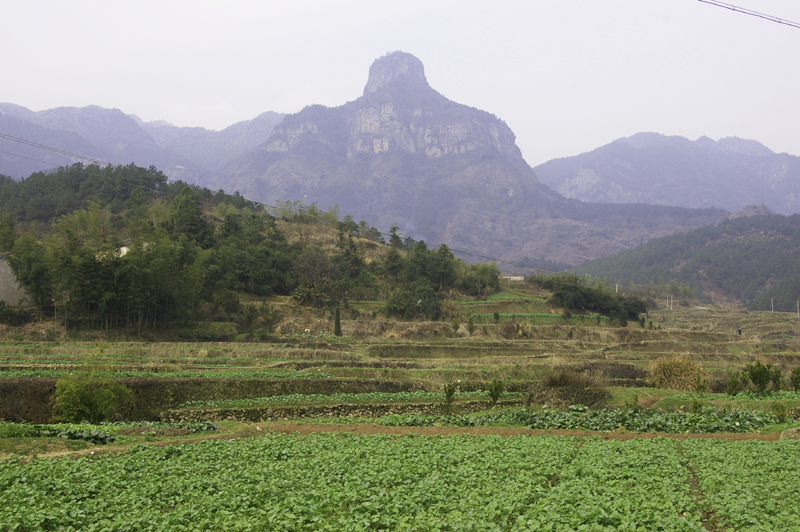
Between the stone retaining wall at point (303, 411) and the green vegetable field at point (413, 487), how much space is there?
751 centimetres

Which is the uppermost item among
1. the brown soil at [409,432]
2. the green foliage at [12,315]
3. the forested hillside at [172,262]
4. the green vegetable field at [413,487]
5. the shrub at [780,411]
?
the forested hillside at [172,262]

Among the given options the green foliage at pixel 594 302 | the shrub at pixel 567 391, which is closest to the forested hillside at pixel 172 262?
the green foliage at pixel 594 302

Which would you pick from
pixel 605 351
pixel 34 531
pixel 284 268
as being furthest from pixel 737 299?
pixel 34 531

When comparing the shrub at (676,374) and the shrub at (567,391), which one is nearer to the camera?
the shrub at (567,391)

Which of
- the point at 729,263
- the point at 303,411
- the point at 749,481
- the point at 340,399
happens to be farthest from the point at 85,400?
the point at 729,263

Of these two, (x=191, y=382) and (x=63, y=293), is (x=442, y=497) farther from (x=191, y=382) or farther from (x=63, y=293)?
(x=63, y=293)

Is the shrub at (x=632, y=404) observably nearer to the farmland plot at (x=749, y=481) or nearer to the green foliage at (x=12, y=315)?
the farmland plot at (x=749, y=481)

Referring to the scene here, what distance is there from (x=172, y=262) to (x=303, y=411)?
82.1 feet

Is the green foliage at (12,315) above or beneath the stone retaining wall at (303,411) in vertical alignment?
above

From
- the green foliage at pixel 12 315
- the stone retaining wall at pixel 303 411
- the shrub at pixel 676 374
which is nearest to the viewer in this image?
the stone retaining wall at pixel 303 411

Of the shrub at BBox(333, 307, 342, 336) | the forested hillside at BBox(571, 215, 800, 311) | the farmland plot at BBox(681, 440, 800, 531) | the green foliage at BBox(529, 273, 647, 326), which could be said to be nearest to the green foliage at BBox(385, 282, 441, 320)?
the shrub at BBox(333, 307, 342, 336)

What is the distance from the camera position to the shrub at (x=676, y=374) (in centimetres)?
2716

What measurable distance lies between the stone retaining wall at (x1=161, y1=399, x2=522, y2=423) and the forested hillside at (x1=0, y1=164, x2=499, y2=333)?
63.4 feet

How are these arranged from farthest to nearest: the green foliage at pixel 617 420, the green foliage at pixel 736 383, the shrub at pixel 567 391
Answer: the green foliage at pixel 736 383 < the shrub at pixel 567 391 < the green foliage at pixel 617 420
